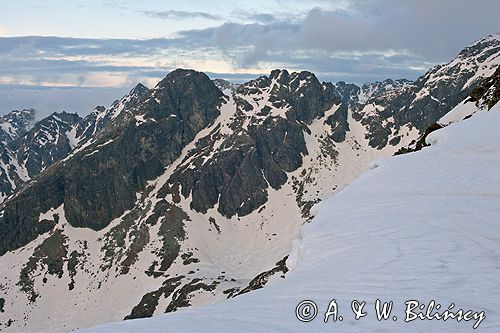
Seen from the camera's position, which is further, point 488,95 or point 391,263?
point 488,95

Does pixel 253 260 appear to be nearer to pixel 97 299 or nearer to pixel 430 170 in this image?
pixel 97 299

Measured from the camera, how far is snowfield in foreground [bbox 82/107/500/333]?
31.0 ft

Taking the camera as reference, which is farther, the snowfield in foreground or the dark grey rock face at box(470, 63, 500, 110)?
the dark grey rock face at box(470, 63, 500, 110)

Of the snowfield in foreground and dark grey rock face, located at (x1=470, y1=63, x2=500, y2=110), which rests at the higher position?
dark grey rock face, located at (x1=470, y1=63, x2=500, y2=110)

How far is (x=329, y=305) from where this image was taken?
1030 centimetres

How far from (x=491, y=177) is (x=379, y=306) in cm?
1767

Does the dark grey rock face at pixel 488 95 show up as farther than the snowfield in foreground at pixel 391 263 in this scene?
Yes

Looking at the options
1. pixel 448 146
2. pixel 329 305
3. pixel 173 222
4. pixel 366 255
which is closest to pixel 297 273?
pixel 366 255

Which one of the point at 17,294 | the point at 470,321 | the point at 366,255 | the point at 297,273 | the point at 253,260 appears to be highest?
the point at 470,321

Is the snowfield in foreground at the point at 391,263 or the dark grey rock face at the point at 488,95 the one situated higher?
the dark grey rock face at the point at 488,95

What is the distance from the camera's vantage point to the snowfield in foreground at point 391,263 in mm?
9438

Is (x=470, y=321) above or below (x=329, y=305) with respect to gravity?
above

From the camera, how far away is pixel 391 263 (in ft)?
41.3

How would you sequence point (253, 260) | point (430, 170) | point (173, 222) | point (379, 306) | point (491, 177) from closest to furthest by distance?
point (379, 306) → point (491, 177) → point (430, 170) → point (253, 260) → point (173, 222)
